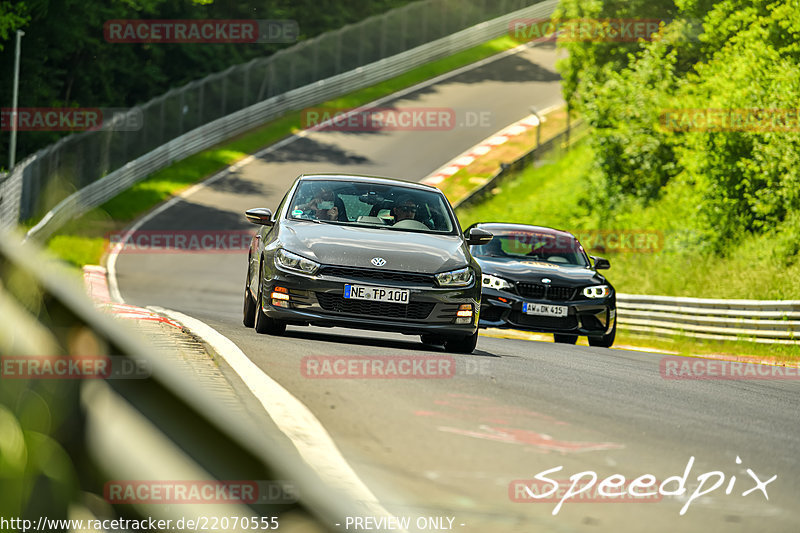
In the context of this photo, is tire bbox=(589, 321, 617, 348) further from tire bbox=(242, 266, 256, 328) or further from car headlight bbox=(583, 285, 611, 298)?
tire bbox=(242, 266, 256, 328)

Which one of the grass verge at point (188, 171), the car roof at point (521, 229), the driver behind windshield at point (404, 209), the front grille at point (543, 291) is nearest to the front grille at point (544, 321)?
the front grille at point (543, 291)

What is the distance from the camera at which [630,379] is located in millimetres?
10109

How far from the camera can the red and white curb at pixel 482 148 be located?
42344 mm

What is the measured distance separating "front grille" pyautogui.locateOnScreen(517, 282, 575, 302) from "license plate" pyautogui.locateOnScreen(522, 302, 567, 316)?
0.43ft

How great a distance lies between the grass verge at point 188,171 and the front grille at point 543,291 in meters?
11.6

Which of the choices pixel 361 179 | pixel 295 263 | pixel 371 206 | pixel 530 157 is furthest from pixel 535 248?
pixel 530 157

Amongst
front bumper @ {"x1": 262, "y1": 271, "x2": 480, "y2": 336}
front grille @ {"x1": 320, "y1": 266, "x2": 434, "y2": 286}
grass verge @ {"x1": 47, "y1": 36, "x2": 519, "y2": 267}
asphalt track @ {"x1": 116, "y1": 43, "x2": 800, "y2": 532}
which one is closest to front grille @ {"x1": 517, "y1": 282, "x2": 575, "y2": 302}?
asphalt track @ {"x1": 116, "y1": 43, "x2": 800, "y2": 532}

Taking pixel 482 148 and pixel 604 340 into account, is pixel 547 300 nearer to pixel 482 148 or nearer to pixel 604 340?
pixel 604 340

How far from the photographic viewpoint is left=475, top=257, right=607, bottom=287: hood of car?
15.6 metres

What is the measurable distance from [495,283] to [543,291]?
2.13 ft

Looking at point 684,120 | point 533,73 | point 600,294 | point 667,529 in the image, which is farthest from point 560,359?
point 533,73

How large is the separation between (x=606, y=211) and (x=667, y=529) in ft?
107

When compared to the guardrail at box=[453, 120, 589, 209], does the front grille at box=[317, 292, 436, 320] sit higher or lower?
higher

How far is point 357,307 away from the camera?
1053 cm
